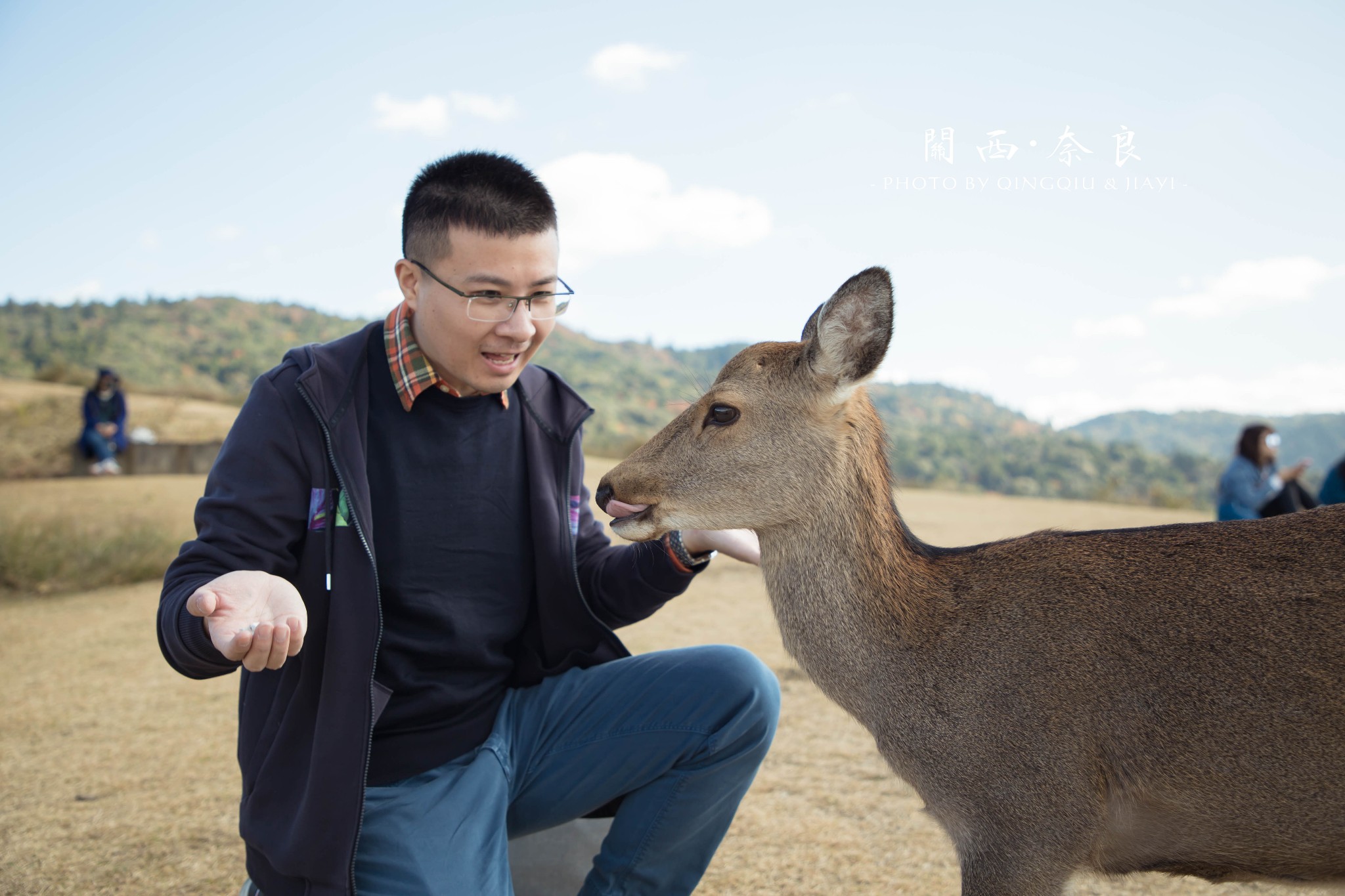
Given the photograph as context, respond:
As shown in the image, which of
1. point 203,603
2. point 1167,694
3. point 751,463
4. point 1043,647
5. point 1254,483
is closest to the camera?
point 203,603

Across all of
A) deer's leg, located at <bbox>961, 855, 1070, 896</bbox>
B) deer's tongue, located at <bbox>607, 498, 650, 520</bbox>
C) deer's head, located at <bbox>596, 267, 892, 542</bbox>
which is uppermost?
deer's head, located at <bbox>596, 267, 892, 542</bbox>

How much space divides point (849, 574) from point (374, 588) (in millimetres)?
1550

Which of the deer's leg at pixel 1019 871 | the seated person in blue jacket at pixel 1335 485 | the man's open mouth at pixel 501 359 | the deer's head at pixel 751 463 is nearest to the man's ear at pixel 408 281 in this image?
the man's open mouth at pixel 501 359

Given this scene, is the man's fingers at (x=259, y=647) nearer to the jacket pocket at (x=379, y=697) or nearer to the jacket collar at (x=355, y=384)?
the jacket pocket at (x=379, y=697)

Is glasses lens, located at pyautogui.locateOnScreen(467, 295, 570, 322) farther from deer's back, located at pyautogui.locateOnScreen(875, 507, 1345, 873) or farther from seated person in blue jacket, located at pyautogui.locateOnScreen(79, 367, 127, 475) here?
seated person in blue jacket, located at pyautogui.locateOnScreen(79, 367, 127, 475)

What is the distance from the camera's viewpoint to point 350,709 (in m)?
2.78

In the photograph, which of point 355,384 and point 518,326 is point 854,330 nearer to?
point 518,326

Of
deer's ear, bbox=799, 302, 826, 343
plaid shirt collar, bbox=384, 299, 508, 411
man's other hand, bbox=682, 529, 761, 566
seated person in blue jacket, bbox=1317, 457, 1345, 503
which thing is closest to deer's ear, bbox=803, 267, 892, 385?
deer's ear, bbox=799, 302, 826, 343

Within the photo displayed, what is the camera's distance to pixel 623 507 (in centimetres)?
306

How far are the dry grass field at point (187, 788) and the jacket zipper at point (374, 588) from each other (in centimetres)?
Result: 144

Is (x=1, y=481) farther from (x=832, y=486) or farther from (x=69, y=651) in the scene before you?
(x=832, y=486)

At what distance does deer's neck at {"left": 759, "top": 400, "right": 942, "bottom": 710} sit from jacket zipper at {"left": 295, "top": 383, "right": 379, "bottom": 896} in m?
1.31

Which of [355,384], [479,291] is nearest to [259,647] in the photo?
[355,384]

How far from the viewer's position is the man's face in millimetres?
3092
